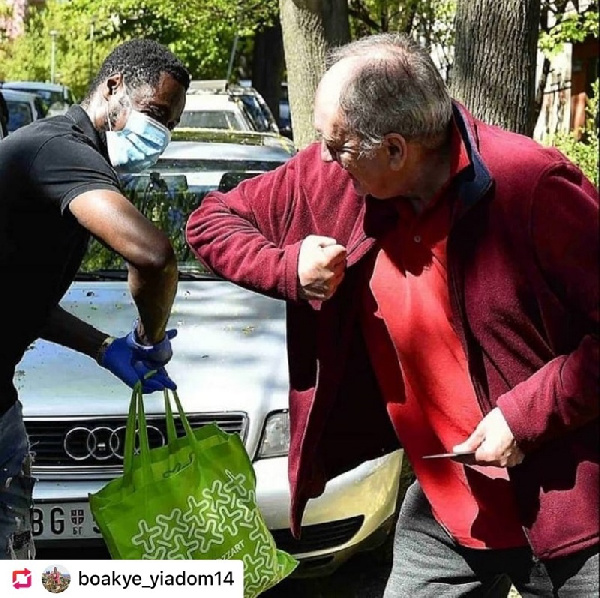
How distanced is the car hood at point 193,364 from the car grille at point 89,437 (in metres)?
0.03

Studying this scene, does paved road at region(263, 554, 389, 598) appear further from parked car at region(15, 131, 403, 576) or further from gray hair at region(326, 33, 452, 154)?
gray hair at region(326, 33, 452, 154)

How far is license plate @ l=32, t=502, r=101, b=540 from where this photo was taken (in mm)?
4039

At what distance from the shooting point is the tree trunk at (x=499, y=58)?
534 centimetres

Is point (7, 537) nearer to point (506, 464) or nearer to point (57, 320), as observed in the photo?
point (57, 320)

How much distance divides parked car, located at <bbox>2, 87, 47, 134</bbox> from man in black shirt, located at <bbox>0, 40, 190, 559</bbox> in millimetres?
14469

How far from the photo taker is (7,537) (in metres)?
2.98

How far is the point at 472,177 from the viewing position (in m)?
2.29

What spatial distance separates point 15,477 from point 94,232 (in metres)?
0.78

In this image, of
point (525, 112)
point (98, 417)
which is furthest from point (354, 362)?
point (525, 112)

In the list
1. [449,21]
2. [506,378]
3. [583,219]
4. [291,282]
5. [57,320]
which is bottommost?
[449,21]

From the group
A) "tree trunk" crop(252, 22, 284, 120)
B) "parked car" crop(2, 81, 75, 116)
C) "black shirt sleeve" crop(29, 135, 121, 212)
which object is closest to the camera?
"black shirt sleeve" crop(29, 135, 121, 212)

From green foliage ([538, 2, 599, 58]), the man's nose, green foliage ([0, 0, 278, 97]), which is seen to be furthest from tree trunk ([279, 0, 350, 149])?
green foliage ([0, 0, 278, 97])

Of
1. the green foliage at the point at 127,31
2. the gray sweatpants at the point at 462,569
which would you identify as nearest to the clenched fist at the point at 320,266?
the gray sweatpants at the point at 462,569
